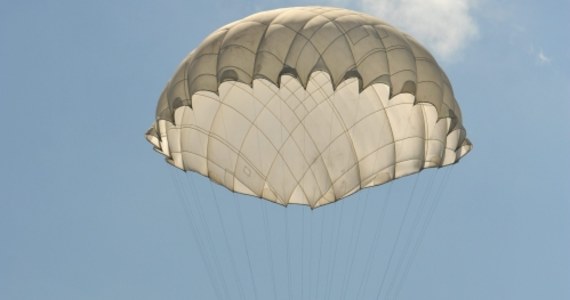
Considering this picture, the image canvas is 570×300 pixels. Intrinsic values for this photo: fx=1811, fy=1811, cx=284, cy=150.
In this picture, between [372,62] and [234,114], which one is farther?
[234,114]

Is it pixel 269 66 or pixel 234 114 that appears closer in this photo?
pixel 269 66

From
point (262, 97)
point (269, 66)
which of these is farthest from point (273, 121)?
point (269, 66)

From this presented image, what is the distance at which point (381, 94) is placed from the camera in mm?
50531

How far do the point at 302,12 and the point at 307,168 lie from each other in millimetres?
4891

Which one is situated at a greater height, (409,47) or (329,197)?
(409,47)

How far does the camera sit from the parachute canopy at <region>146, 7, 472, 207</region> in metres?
48.6

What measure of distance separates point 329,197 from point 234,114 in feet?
11.6

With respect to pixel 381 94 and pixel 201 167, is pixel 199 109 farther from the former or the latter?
pixel 381 94

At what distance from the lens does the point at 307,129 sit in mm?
50750

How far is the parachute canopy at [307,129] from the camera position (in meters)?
48.6

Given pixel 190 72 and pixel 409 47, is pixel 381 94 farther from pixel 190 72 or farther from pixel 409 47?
pixel 190 72

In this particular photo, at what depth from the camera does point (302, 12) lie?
48.5m

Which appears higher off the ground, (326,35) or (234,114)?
(326,35)

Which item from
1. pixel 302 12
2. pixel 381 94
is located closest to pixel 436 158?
pixel 381 94
